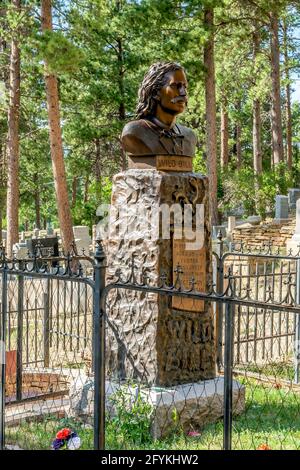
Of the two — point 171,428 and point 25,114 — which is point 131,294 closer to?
point 171,428

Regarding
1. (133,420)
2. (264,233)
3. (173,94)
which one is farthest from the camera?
(264,233)

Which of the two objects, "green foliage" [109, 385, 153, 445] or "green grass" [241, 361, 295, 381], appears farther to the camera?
"green grass" [241, 361, 295, 381]

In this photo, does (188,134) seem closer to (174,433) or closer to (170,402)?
(170,402)

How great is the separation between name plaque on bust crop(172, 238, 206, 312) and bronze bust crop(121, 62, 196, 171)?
0.78m

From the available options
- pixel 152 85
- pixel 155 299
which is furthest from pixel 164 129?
pixel 155 299

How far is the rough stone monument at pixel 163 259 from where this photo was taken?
18.3 feet

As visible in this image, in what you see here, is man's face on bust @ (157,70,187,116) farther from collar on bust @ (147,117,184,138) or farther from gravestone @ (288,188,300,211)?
gravestone @ (288,188,300,211)

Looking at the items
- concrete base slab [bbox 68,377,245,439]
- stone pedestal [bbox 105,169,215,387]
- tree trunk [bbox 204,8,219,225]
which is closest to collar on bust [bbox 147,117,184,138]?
stone pedestal [bbox 105,169,215,387]

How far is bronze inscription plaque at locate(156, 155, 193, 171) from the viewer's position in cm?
573

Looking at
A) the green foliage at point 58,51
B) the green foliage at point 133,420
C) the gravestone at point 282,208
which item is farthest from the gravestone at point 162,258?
the gravestone at point 282,208

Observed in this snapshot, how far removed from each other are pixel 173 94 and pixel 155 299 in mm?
1841

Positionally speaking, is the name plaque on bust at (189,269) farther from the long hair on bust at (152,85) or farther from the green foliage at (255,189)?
the green foliage at (255,189)

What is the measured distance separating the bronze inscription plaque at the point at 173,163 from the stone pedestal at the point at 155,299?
0.26 feet

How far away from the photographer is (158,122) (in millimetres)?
5910
